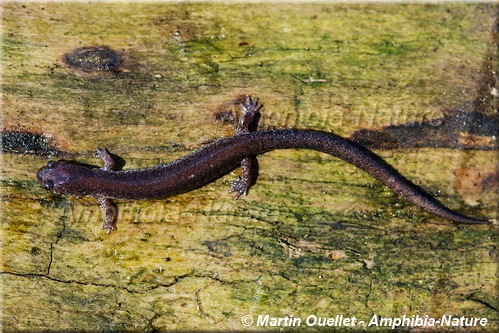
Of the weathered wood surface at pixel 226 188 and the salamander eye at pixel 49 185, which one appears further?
the weathered wood surface at pixel 226 188

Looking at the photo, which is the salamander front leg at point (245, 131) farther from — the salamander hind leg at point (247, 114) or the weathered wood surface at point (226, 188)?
the weathered wood surface at point (226, 188)

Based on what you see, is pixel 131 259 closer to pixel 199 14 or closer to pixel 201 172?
pixel 201 172

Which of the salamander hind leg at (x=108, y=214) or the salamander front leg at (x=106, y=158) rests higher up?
the salamander front leg at (x=106, y=158)

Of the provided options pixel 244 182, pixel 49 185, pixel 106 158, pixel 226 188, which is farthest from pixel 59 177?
pixel 244 182

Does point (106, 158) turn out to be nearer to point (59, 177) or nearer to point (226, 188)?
point (59, 177)

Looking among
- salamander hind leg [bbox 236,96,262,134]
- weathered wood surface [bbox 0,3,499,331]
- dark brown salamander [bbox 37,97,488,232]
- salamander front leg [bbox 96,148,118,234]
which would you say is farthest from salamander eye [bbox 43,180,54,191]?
salamander hind leg [bbox 236,96,262,134]

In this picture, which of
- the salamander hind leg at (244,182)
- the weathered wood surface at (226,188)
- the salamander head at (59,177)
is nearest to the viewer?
the salamander head at (59,177)

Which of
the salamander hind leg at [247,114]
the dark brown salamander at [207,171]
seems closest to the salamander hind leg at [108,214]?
the dark brown salamander at [207,171]

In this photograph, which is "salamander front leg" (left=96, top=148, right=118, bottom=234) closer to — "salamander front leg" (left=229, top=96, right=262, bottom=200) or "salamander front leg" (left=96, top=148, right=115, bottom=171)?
"salamander front leg" (left=96, top=148, right=115, bottom=171)
